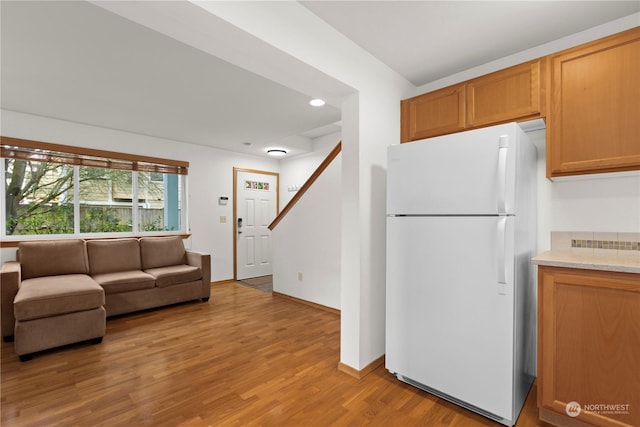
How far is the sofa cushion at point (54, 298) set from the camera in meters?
2.45

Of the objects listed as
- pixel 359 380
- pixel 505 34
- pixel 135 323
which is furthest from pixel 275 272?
pixel 505 34

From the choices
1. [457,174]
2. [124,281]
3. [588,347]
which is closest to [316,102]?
[457,174]

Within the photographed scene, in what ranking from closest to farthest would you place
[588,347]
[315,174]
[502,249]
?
[588,347], [502,249], [315,174]

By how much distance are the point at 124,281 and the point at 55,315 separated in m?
0.85

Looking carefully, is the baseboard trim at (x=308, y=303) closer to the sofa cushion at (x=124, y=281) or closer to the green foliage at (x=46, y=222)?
the sofa cushion at (x=124, y=281)

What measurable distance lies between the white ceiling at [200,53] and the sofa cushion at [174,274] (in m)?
1.93

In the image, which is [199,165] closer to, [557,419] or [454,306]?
[454,306]

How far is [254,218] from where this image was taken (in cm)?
575

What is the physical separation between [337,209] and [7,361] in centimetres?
321

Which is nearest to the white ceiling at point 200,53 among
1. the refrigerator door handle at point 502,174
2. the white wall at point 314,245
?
the refrigerator door handle at point 502,174

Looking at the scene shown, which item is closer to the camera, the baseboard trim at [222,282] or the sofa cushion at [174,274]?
the sofa cushion at [174,274]

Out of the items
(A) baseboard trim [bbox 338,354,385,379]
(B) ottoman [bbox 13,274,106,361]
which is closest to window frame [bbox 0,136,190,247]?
(B) ottoman [bbox 13,274,106,361]

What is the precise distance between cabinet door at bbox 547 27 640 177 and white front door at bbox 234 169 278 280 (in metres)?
4.69

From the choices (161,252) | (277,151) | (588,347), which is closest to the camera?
(588,347)
